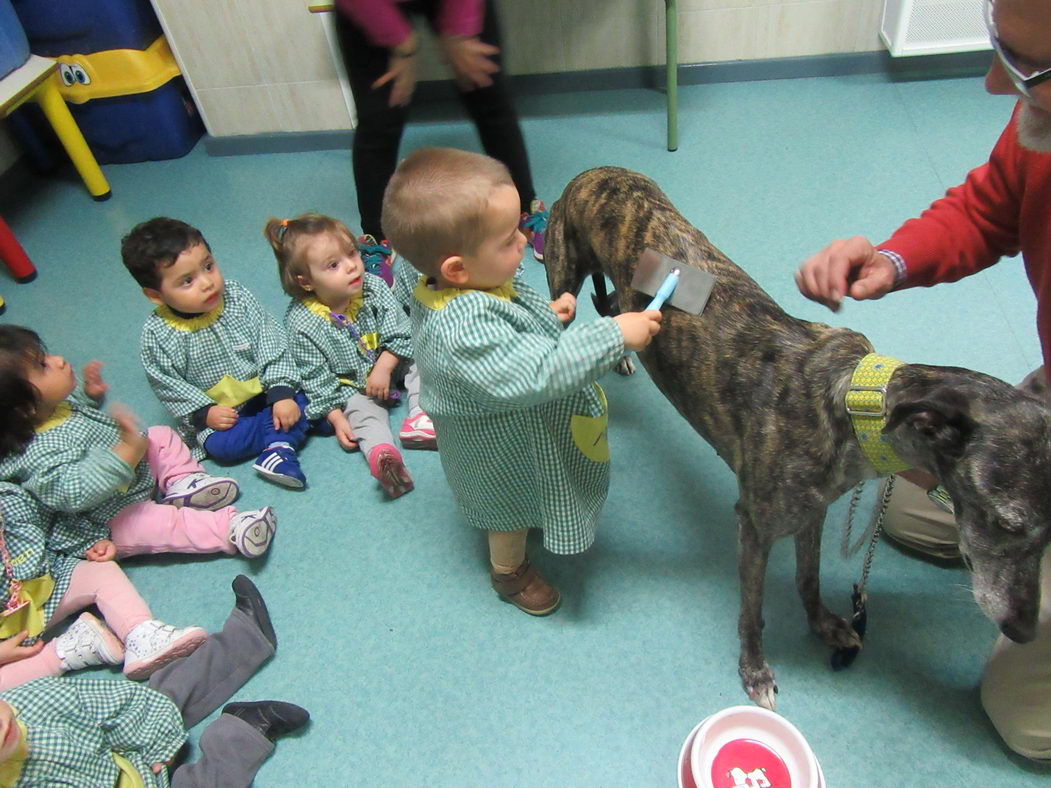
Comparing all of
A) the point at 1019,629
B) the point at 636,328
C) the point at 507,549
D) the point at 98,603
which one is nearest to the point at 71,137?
the point at 98,603

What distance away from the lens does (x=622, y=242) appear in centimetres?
174

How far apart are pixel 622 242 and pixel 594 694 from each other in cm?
104

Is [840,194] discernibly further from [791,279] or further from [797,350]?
[797,350]

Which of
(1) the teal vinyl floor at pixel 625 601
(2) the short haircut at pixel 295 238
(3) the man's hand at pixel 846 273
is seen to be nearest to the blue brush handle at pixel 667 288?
(3) the man's hand at pixel 846 273

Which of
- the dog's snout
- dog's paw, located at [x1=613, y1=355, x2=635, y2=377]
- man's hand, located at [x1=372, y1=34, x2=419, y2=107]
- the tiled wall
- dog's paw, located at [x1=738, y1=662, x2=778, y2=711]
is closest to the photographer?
the dog's snout

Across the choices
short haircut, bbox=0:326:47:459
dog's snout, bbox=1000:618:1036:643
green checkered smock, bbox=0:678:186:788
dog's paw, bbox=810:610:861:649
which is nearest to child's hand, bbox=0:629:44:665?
green checkered smock, bbox=0:678:186:788

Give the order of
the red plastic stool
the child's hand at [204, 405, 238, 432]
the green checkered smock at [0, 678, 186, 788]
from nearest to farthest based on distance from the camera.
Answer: the green checkered smock at [0, 678, 186, 788]
the child's hand at [204, 405, 238, 432]
the red plastic stool

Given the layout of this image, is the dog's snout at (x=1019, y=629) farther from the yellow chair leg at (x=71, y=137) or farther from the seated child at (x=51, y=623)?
the yellow chair leg at (x=71, y=137)

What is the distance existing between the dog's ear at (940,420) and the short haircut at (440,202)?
0.73 m

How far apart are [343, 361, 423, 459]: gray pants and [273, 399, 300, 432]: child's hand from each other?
0.52ft

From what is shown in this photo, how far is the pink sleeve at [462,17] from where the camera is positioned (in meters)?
2.17

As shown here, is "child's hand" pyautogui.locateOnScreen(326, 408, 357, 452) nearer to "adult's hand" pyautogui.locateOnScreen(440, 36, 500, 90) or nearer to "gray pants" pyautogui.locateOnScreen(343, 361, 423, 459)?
"gray pants" pyautogui.locateOnScreen(343, 361, 423, 459)

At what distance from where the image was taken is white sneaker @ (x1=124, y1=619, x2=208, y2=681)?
1768mm

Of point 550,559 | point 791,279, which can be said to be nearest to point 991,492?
point 550,559
